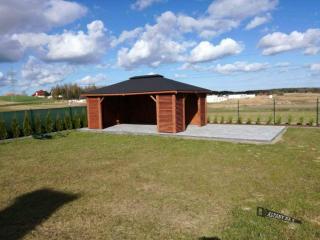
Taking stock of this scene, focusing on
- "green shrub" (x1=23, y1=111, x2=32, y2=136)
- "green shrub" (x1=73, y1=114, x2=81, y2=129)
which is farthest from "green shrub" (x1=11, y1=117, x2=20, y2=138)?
"green shrub" (x1=73, y1=114, x2=81, y2=129)

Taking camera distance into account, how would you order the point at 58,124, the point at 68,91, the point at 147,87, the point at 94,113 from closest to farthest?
the point at 147,87, the point at 58,124, the point at 94,113, the point at 68,91

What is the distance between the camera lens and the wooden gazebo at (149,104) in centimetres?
1444

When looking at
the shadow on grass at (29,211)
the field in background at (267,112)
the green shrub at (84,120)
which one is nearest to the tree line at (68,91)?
the field in background at (267,112)

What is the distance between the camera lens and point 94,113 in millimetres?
17094

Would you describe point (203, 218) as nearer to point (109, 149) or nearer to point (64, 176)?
point (64, 176)

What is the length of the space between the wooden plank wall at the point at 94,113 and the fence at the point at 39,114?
4.09 ft

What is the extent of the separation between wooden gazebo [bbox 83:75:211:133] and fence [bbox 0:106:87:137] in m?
1.31

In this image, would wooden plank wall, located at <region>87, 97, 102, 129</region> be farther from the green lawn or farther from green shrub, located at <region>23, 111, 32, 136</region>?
the green lawn

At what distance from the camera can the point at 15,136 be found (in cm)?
1477

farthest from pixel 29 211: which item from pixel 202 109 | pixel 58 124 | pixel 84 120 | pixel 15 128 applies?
pixel 84 120

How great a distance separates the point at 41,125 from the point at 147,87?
20.5 feet

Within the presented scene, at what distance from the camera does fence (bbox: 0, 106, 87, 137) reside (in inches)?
583

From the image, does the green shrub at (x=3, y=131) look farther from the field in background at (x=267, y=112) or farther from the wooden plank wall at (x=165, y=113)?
the field in background at (x=267, y=112)

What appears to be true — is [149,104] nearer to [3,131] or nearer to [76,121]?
[76,121]
